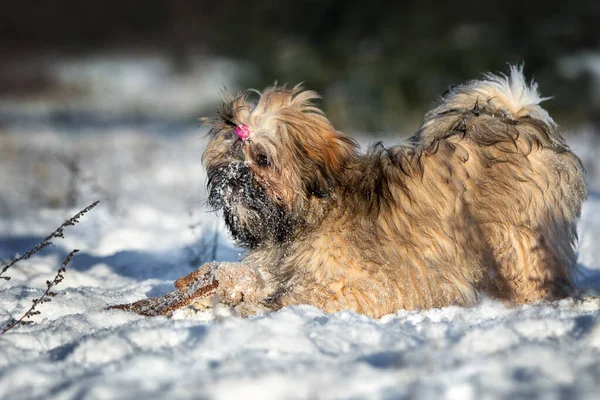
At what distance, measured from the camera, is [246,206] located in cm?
351

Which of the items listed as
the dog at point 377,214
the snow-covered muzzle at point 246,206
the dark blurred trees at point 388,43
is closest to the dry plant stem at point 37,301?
the dog at point 377,214

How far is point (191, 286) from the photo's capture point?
3572mm

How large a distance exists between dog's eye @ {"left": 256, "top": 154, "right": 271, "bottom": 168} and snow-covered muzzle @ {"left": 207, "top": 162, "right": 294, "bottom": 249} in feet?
0.26

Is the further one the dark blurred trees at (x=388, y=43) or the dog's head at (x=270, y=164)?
the dark blurred trees at (x=388, y=43)

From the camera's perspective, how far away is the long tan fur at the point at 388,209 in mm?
3559

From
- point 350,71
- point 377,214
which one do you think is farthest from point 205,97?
point 377,214

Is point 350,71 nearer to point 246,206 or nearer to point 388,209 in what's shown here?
point 388,209

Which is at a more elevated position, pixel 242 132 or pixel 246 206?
pixel 242 132

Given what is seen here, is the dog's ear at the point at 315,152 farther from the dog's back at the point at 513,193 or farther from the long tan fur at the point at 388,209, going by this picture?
the dog's back at the point at 513,193

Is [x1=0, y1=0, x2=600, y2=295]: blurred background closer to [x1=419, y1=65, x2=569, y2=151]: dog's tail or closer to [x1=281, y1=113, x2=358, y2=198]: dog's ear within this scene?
[x1=419, y1=65, x2=569, y2=151]: dog's tail

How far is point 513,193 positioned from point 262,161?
1296mm

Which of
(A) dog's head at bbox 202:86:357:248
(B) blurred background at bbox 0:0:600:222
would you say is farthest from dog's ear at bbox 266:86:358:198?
(B) blurred background at bbox 0:0:600:222

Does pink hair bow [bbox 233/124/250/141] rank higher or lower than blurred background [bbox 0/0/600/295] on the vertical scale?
lower

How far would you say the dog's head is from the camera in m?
3.52
